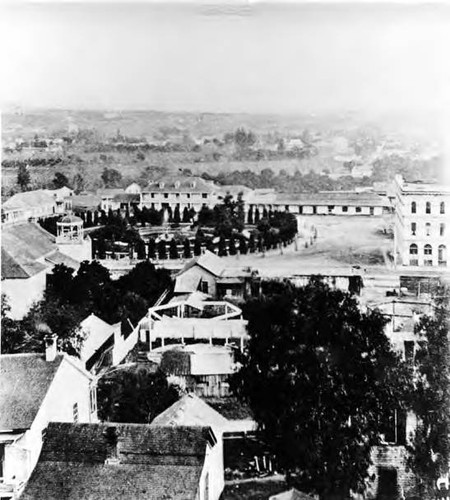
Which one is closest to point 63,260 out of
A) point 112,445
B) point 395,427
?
point 112,445

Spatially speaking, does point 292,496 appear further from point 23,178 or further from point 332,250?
point 23,178

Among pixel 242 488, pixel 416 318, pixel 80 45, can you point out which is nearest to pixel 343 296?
pixel 416 318

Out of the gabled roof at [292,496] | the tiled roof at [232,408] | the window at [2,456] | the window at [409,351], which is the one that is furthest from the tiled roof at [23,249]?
the window at [409,351]

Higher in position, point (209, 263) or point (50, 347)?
point (209, 263)

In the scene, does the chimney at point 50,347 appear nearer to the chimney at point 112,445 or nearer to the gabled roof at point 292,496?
the chimney at point 112,445

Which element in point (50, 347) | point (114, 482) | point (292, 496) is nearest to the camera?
point (114, 482)

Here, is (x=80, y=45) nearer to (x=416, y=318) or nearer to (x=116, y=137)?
(x=116, y=137)

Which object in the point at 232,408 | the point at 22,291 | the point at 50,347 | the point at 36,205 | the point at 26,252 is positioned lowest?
the point at 232,408
